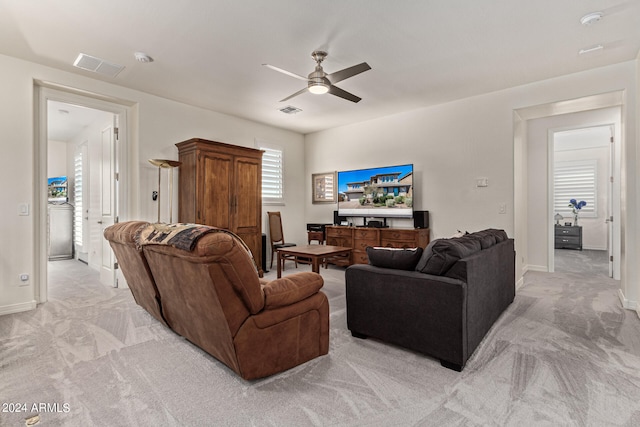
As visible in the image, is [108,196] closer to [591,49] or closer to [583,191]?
[591,49]

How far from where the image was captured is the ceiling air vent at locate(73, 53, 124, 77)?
338cm

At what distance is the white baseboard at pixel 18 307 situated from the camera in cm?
334

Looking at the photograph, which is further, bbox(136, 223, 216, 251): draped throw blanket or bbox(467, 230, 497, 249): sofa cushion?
bbox(467, 230, 497, 249): sofa cushion

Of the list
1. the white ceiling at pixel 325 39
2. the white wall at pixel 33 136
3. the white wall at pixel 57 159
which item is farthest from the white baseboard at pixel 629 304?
the white wall at pixel 57 159

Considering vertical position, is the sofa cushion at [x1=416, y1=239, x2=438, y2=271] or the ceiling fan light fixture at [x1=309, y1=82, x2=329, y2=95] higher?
the ceiling fan light fixture at [x1=309, y1=82, x2=329, y2=95]

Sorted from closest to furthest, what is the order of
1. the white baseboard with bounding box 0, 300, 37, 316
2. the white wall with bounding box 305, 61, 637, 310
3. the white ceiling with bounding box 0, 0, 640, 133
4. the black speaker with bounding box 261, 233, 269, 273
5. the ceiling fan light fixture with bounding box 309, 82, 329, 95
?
the white ceiling with bounding box 0, 0, 640, 133 → the ceiling fan light fixture with bounding box 309, 82, 329, 95 → the white baseboard with bounding box 0, 300, 37, 316 → the white wall with bounding box 305, 61, 637, 310 → the black speaker with bounding box 261, 233, 269, 273

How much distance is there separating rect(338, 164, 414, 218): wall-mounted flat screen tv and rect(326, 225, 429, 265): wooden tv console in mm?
314

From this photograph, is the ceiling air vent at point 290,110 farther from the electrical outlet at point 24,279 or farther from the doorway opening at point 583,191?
the doorway opening at point 583,191

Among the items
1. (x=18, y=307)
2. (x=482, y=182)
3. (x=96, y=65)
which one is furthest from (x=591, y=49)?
(x=18, y=307)

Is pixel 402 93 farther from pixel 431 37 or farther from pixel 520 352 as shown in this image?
pixel 520 352

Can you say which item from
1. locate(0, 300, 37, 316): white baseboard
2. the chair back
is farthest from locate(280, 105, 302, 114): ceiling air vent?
locate(0, 300, 37, 316): white baseboard

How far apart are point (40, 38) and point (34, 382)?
3.01 m

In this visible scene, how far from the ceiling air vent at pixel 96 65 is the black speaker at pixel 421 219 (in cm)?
435

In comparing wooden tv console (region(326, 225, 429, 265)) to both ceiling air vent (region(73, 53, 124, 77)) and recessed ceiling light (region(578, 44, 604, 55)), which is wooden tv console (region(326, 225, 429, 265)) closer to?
recessed ceiling light (region(578, 44, 604, 55))
